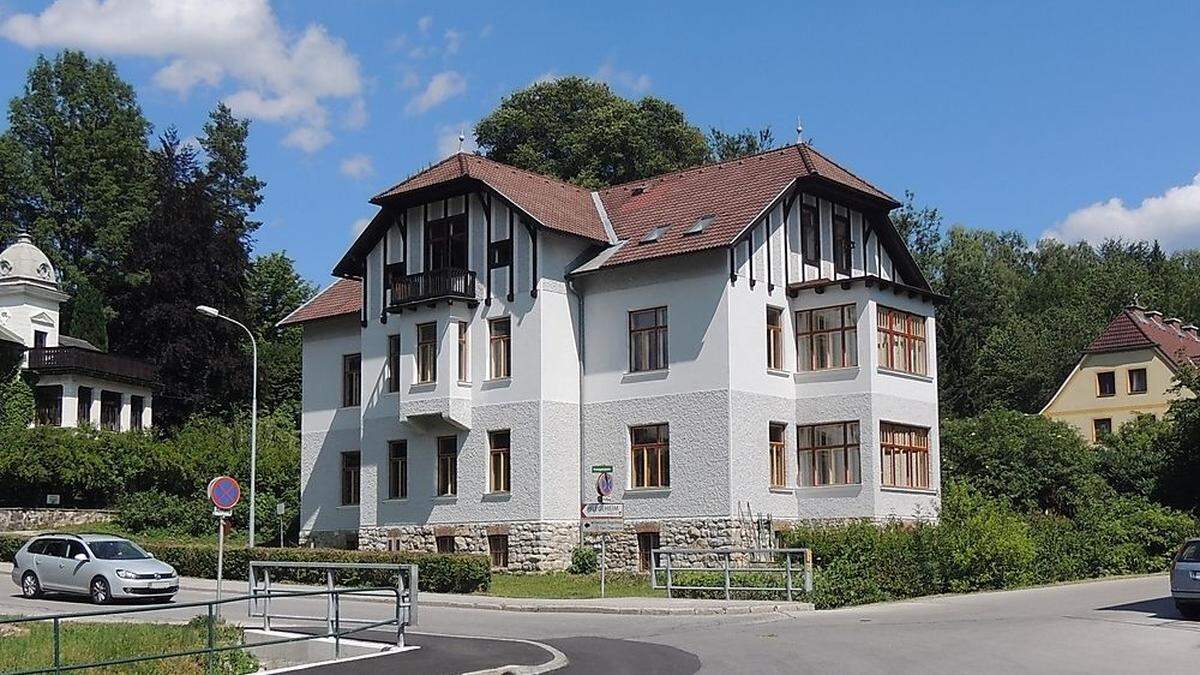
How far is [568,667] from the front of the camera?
18.5m

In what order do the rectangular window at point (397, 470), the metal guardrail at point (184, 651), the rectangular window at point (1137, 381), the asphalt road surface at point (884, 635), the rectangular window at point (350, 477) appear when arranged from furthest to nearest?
1. the rectangular window at point (1137, 381)
2. the rectangular window at point (350, 477)
3. the rectangular window at point (397, 470)
4. the asphalt road surface at point (884, 635)
5. the metal guardrail at point (184, 651)

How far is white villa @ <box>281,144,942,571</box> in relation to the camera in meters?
39.0

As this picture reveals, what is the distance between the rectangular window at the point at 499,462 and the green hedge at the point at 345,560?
181 inches

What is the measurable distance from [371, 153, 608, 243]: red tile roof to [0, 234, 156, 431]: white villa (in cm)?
2741

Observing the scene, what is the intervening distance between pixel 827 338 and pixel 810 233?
11.4ft

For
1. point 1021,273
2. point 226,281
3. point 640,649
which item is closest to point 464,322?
point 640,649

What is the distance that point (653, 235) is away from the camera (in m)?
41.6

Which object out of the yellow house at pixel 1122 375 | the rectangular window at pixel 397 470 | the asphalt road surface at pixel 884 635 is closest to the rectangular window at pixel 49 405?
the rectangular window at pixel 397 470

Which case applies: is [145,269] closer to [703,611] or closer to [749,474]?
[749,474]

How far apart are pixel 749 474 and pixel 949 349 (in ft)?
102

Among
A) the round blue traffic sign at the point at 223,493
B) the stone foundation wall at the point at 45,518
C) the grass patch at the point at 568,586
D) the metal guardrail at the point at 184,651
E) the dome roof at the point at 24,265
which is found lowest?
the grass patch at the point at 568,586

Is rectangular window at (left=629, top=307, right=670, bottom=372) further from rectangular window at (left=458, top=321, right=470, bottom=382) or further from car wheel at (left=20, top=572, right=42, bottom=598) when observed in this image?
car wheel at (left=20, top=572, right=42, bottom=598)

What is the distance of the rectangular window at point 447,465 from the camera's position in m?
43.2

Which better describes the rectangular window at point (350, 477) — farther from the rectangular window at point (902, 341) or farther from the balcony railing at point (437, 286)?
the rectangular window at point (902, 341)
